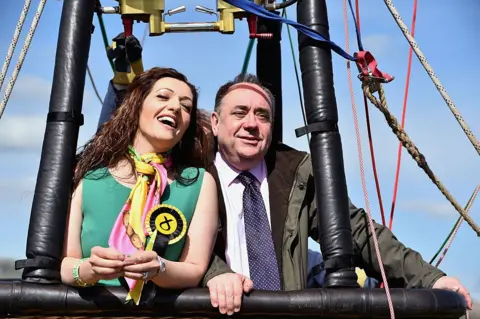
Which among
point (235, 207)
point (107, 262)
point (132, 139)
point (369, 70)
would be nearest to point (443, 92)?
point (369, 70)

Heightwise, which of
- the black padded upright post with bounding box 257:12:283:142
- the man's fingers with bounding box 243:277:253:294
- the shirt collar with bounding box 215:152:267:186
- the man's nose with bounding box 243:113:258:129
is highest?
the black padded upright post with bounding box 257:12:283:142

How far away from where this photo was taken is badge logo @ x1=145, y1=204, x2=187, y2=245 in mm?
2541

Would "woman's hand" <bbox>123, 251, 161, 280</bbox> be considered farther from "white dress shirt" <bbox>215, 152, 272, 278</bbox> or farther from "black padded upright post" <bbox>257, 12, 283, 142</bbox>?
"black padded upright post" <bbox>257, 12, 283, 142</bbox>

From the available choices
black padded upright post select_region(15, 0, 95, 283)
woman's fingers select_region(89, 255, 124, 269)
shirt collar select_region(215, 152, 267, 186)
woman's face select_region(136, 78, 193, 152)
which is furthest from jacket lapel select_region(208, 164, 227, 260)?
woman's fingers select_region(89, 255, 124, 269)

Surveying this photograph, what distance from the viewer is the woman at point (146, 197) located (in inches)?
97.4

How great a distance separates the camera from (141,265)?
2350 millimetres

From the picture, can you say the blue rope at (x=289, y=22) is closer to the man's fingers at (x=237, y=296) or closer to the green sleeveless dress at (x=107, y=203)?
the green sleeveless dress at (x=107, y=203)

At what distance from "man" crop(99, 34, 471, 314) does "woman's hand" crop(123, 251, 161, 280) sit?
0.46 metres

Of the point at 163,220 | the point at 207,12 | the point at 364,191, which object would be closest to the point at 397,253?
the point at 364,191

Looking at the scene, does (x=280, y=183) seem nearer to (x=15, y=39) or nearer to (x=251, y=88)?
(x=251, y=88)

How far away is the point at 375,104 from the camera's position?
3188 millimetres

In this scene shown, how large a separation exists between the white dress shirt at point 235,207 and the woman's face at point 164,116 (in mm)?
417

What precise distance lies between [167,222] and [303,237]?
2.46ft

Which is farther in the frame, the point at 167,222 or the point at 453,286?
the point at 453,286
